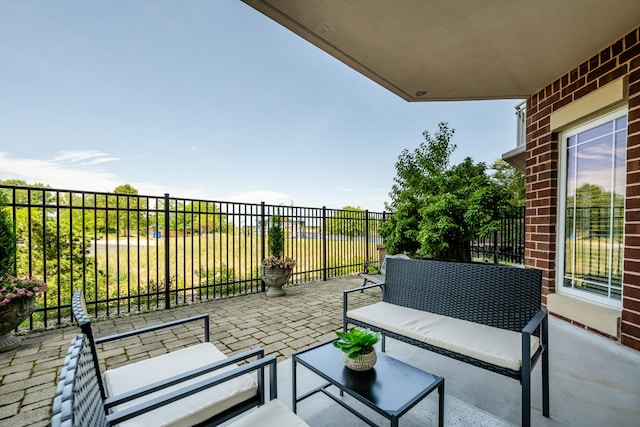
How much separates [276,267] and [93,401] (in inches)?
162

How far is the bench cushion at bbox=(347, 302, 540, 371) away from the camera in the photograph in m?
1.62

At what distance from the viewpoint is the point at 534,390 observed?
1.98 metres

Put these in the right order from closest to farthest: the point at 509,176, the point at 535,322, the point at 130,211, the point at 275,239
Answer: the point at 535,322 → the point at 130,211 → the point at 275,239 → the point at 509,176

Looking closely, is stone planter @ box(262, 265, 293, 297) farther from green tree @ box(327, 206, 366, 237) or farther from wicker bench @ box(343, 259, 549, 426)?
wicker bench @ box(343, 259, 549, 426)

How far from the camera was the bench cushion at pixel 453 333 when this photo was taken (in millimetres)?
1617

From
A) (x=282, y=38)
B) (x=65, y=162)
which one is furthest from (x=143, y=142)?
(x=282, y=38)

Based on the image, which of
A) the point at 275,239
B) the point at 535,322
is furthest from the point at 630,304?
the point at 275,239

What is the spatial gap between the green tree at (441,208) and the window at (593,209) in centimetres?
115

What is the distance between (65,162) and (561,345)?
46.3 ft

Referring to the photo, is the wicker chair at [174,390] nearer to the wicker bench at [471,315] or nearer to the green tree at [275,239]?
the wicker bench at [471,315]

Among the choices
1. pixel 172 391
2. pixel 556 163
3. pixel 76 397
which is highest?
pixel 556 163

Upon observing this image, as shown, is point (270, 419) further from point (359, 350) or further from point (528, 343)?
point (528, 343)

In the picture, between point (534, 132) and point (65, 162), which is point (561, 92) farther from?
point (65, 162)

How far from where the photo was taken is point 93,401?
842 millimetres
